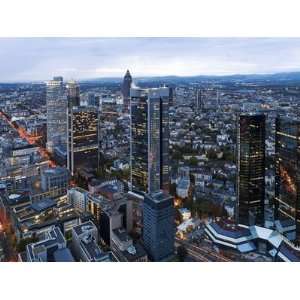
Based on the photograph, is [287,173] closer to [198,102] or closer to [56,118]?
[198,102]

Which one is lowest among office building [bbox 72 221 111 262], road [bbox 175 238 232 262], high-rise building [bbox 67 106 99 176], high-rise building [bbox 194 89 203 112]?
road [bbox 175 238 232 262]

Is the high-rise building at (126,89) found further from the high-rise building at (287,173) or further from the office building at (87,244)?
the high-rise building at (287,173)

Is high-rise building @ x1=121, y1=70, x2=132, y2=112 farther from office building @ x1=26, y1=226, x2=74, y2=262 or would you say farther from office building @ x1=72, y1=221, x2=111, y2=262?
office building @ x1=26, y1=226, x2=74, y2=262

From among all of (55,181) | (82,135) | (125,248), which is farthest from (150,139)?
(125,248)

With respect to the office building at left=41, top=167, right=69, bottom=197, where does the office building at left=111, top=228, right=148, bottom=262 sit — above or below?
below

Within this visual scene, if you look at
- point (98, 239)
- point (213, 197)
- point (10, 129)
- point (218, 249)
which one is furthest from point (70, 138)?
point (218, 249)

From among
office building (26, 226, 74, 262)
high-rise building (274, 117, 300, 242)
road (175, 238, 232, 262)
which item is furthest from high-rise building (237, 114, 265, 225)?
office building (26, 226, 74, 262)

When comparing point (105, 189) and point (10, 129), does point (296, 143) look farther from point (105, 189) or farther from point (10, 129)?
point (10, 129)
